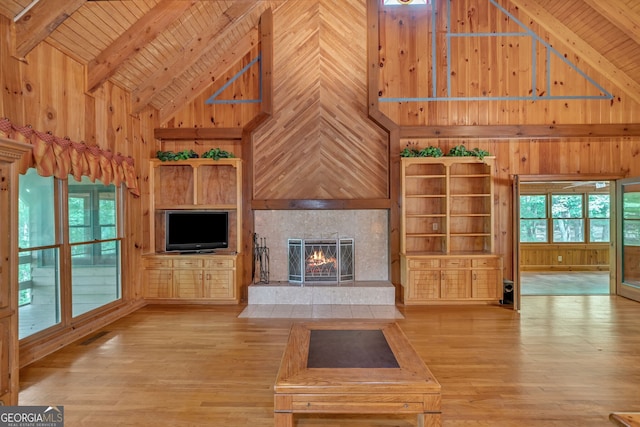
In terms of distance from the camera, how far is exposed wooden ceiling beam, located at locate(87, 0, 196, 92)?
430 centimetres

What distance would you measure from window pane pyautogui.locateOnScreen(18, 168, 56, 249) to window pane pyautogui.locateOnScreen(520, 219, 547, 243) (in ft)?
32.6

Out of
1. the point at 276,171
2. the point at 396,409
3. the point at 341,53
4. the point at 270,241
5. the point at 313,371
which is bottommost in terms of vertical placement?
the point at 396,409

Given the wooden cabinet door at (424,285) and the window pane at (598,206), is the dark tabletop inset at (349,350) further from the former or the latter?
the window pane at (598,206)

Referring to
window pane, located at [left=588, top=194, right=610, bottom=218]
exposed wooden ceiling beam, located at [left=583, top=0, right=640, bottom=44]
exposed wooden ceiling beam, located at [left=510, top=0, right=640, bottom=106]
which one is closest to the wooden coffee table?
exposed wooden ceiling beam, located at [left=583, top=0, right=640, bottom=44]

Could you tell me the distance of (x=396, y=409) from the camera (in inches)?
81.4

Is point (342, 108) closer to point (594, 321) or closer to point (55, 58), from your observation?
point (55, 58)

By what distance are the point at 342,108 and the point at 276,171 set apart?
5.05 feet

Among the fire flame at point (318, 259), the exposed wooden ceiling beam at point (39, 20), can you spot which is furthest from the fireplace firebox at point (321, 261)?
the exposed wooden ceiling beam at point (39, 20)

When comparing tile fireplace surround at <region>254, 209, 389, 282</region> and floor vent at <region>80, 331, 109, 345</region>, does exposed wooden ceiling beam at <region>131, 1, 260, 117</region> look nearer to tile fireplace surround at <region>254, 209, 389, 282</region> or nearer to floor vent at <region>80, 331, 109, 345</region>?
tile fireplace surround at <region>254, 209, 389, 282</region>

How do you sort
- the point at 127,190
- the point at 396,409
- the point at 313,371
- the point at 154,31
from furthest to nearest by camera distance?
1. the point at 127,190
2. the point at 154,31
3. the point at 313,371
4. the point at 396,409

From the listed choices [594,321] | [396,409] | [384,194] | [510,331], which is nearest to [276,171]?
[384,194]

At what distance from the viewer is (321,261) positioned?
5965 mm

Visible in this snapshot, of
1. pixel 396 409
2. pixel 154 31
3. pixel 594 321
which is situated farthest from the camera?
pixel 594 321

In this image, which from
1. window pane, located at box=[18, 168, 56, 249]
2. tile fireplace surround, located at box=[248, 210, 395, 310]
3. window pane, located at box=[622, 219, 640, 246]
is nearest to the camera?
window pane, located at box=[18, 168, 56, 249]
